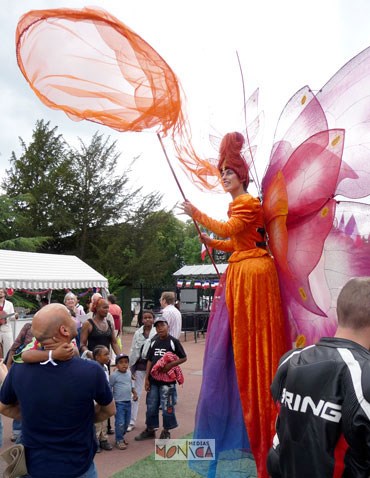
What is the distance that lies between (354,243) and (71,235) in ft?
70.2

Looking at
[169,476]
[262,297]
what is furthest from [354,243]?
[169,476]

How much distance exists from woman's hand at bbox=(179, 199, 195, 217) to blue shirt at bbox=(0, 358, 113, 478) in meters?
1.33

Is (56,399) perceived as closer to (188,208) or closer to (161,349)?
(188,208)

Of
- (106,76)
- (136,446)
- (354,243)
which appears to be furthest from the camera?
(136,446)

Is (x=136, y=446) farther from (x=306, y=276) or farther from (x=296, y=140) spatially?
(x=296, y=140)

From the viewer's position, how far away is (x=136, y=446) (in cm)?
478

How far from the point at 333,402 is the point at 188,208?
187cm

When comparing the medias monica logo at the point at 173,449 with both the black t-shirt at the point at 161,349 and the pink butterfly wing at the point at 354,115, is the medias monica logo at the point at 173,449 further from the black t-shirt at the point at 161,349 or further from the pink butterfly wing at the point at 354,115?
the pink butterfly wing at the point at 354,115

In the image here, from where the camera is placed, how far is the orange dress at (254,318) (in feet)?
9.35

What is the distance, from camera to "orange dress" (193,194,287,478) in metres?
2.85

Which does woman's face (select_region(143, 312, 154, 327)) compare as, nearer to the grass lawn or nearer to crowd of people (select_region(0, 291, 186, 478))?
the grass lawn

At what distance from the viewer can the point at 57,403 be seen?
2057mm

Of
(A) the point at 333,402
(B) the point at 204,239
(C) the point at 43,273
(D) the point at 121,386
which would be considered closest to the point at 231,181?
(B) the point at 204,239

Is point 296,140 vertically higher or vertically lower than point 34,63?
lower
